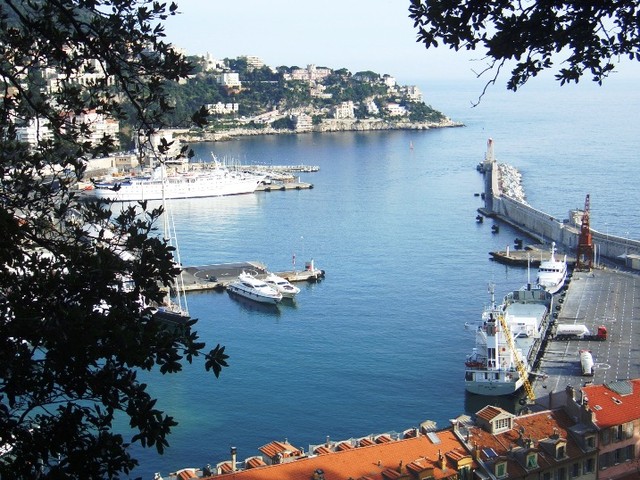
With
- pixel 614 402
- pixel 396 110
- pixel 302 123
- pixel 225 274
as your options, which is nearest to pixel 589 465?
pixel 614 402

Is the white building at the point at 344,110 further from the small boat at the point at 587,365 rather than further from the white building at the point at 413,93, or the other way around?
the small boat at the point at 587,365

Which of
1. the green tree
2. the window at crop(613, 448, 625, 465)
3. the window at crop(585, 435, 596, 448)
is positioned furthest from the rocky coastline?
the green tree

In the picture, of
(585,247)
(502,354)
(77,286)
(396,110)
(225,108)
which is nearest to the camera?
(77,286)

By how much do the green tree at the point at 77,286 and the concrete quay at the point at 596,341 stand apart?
22.0 feet

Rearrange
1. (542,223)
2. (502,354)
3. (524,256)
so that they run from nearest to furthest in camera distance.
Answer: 1. (502,354)
2. (524,256)
3. (542,223)

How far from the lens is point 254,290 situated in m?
18.7

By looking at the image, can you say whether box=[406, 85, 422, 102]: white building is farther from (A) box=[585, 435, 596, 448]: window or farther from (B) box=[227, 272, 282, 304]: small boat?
(A) box=[585, 435, 596, 448]: window

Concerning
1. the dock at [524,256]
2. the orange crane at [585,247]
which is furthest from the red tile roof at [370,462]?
the dock at [524,256]

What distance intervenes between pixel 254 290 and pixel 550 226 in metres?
9.58

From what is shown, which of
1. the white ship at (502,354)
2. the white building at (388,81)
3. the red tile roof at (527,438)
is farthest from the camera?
the white building at (388,81)

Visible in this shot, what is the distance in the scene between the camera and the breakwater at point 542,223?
21.5 m

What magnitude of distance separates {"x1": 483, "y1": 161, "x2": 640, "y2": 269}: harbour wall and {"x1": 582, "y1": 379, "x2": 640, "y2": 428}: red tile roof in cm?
→ 1151

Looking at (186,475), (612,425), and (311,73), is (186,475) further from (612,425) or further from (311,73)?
(311,73)

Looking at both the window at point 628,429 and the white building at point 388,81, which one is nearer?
the window at point 628,429
